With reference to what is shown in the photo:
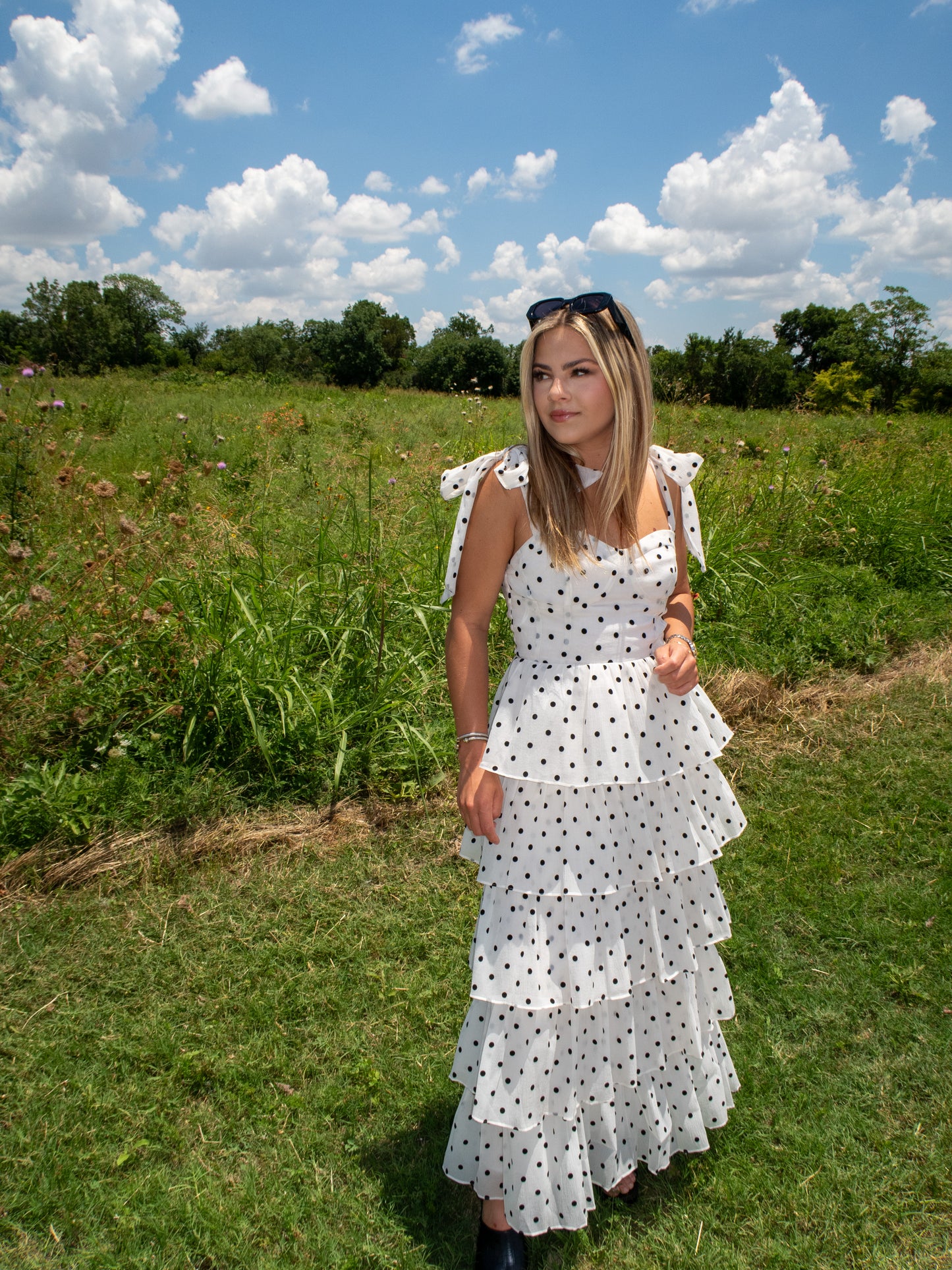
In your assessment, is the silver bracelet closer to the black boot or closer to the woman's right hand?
the woman's right hand

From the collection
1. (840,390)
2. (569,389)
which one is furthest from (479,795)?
(840,390)

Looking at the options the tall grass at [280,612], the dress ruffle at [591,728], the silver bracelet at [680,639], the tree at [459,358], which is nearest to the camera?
the dress ruffle at [591,728]

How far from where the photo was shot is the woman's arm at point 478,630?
1.47 meters

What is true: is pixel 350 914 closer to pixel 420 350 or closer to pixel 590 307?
pixel 590 307

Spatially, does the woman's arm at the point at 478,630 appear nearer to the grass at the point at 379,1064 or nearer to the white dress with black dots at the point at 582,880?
the white dress with black dots at the point at 582,880

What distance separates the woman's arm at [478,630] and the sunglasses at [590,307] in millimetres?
335

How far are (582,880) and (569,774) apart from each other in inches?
8.0

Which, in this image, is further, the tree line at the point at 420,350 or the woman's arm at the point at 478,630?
the tree line at the point at 420,350

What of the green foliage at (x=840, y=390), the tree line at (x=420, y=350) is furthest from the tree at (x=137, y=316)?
the green foliage at (x=840, y=390)

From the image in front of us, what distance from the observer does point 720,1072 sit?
1.77 m

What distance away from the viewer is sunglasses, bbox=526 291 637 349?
4.75ft

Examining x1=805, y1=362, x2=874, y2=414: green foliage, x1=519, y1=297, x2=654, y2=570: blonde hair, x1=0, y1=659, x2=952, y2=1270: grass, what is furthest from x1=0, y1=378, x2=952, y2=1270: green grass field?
x1=805, y1=362, x2=874, y2=414: green foliage

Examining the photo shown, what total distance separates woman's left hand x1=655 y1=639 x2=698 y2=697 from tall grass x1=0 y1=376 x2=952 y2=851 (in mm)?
1678

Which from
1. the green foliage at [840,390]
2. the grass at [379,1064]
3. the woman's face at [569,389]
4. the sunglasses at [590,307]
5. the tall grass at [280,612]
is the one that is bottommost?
the grass at [379,1064]
